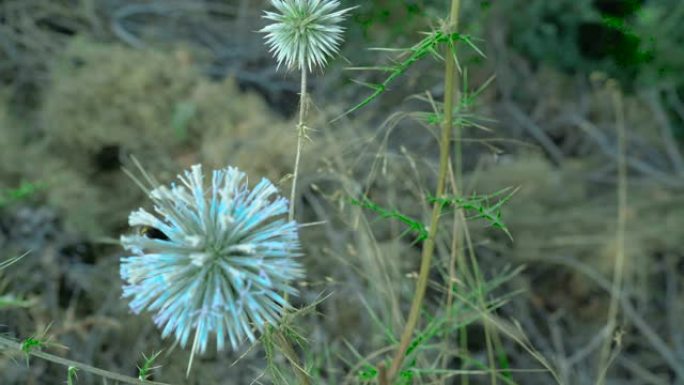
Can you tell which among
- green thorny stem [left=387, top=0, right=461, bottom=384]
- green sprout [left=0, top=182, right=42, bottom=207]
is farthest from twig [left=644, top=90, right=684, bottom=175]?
green sprout [left=0, top=182, right=42, bottom=207]

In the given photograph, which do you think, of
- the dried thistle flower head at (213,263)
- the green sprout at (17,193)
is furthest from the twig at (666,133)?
the dried thistle flower head at (213,263)

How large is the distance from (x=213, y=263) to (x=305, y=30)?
0.89 feet

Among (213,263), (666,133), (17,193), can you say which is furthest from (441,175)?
(666,133)

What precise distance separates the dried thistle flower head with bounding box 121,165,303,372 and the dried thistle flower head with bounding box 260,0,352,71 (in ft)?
0.53

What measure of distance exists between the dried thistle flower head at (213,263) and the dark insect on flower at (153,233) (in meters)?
0.04

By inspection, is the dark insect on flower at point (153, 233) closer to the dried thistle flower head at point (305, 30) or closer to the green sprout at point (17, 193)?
the dried thistle flower head at point (305, 30)

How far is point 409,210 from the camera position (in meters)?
2.07

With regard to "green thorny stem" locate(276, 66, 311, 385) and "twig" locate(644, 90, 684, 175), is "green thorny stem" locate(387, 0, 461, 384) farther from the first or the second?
"twig" locate(644, 90, 684, 175)

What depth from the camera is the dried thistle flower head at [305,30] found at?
0.80 metres

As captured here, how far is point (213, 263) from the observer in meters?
0.70

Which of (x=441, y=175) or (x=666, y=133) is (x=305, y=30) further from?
(x=666, y=133)

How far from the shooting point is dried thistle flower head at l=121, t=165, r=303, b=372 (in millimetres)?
679

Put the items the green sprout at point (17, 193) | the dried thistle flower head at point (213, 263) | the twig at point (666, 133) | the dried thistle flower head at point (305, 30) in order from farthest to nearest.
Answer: the twig at point (666, 133), the green sprout at point (17, 193), the dried thistle flower head at point (305, 30), the dried thistle flower head at point (213, 263)

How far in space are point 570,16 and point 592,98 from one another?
1.04ft
